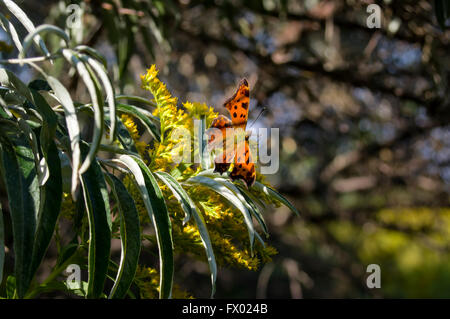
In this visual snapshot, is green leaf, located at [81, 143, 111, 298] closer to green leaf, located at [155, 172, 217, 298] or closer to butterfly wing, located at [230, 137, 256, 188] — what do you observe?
green leaf, located at [155, 172, 217, 298]

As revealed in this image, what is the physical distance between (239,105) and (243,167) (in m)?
0.10

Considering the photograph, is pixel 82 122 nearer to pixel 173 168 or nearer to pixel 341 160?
pixel 173 168

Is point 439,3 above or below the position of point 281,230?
above

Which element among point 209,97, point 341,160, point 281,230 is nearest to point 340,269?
point 281,230

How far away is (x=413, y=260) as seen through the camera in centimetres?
623

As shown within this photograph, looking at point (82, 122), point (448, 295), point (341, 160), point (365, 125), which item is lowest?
point (448, 295)

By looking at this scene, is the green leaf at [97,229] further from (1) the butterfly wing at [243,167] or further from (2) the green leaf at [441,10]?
(2) the green leaf at [441,10]

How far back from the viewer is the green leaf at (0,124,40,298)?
552 mm

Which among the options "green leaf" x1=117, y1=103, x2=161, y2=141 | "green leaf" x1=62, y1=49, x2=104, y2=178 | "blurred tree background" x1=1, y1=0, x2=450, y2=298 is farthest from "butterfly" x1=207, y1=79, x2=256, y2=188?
"blurred tree background" x1=1, y1=0, x2=450, y2=298

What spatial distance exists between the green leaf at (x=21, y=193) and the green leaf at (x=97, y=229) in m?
0.06

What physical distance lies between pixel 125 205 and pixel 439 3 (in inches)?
50.7

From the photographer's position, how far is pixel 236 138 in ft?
2.39

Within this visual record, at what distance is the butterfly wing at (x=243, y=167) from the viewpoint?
0.72 metres

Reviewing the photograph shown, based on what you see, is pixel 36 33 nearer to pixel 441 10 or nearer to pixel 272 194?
pixel 272 194
